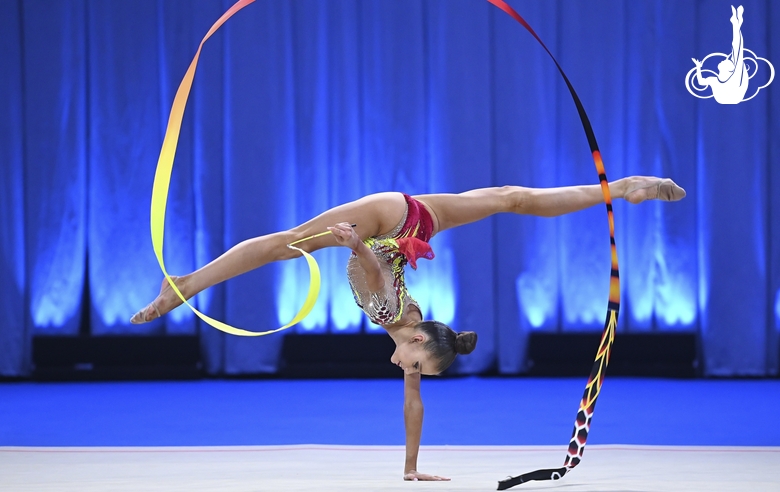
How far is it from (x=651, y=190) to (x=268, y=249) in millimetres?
1678

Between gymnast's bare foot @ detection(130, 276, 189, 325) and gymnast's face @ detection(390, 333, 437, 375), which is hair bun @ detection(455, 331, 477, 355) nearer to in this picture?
gymnast's face @ detection(390, 333, 437, 375)

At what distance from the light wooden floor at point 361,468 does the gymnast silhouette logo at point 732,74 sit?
3.60 m

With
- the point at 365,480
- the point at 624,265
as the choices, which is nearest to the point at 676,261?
the point at 624,265

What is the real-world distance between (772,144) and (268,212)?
416 centimetres

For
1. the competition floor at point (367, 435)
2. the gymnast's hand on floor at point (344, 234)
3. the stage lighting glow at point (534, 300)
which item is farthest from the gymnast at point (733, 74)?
the gymnast's hand on floor at point (344, 234)

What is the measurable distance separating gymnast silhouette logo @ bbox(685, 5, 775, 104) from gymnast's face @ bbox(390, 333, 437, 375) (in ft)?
14.8

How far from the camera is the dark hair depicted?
354 cm

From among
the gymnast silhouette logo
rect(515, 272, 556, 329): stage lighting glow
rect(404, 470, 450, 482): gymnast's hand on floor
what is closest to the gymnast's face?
rect(404, 470, 450, 482): gymnast's hand on floor

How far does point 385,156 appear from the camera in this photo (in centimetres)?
725

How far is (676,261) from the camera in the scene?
7086mm

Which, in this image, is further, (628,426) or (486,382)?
(486,382)

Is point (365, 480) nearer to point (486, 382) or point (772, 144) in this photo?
point (486, 382)

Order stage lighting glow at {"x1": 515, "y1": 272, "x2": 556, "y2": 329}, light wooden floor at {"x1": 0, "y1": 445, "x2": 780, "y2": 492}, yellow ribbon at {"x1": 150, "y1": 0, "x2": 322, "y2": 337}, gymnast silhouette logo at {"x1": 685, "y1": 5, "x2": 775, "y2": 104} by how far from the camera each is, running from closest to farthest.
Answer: yellow ribbon at {"x1": 150, "y1": 0, "x2": 322, "y2": 337}
light wooden floor at {"x1": 0, "y1": 445, "x2": 780, "y2": 492}
gymnast silhouette logo at {"x1": 685, "y1": 5, "x2": 775, "y2": 104}
stage lighting glow at {"x1": 515, "y1": 272, "x2": 556, "y2": 329}

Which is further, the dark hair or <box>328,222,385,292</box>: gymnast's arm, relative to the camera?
the dark hair
